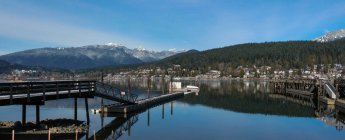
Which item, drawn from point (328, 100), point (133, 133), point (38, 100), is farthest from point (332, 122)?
point (38, 100)

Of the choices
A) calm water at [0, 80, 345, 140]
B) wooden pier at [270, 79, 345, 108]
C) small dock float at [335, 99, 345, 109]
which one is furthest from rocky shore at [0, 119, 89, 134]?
wooden pier at [270, 79, 345, 108]

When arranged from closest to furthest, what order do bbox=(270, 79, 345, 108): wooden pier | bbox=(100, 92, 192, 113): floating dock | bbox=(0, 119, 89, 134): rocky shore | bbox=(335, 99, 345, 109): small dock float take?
1. bbox=(0, 119, 89, 134): rocky shore
2. bbox=(100, 92, 192, 113): floating dock
3. bbox=(335, 99, 345, 109): small dock float
4. bbox=(270, 79, 345, 108): wooden pier

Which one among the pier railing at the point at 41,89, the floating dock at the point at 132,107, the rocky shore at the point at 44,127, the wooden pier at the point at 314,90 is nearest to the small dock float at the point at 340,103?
the wooden pier at the point at 314,90

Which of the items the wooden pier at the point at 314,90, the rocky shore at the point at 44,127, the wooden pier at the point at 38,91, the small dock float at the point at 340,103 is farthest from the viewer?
the wooden pier at the point at 314,90

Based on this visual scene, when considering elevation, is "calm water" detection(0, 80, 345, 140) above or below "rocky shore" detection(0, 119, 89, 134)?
below

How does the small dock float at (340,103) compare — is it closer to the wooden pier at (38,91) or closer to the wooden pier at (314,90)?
the wooden pier at (314,90)

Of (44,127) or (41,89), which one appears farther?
(41,89)

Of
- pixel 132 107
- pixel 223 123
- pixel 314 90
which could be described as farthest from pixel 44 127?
pixel 314 90

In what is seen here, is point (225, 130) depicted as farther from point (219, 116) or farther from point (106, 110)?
point (106, 110)

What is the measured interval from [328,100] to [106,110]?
33703 millimetres

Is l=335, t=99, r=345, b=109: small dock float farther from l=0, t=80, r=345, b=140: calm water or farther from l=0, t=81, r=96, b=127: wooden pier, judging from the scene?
l=0, t=81, r=96, b=127: wooden pier

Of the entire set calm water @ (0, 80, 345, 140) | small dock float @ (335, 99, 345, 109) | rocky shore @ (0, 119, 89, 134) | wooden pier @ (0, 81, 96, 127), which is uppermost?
wooden pier @ (0, 81, 96, 127)

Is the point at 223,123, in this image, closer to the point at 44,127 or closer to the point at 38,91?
the point at 44,127

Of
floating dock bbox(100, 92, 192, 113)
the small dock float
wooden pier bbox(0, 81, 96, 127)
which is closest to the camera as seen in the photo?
wooden pier bbox(0, 81, 96, 127)
